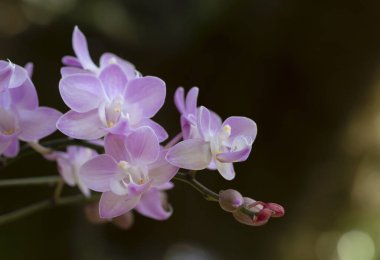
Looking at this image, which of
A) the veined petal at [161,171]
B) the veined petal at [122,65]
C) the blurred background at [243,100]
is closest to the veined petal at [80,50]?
the veined petal at [122,65]

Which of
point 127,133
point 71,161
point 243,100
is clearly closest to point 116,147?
point 127,133

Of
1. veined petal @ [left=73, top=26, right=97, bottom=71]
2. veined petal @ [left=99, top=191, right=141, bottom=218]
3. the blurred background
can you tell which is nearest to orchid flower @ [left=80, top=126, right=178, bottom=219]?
veined petal @ [left=99, top=191, right=141, bottom=218]

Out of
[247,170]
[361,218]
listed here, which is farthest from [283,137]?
[361,218]

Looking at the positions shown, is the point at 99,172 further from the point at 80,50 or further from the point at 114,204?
the point at 80,50

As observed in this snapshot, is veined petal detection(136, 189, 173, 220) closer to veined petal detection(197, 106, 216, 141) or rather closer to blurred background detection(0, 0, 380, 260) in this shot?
veined petal detection(197, 106, 216, 141)

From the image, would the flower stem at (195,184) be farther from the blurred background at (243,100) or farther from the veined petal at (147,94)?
the blurred background at (243,100)

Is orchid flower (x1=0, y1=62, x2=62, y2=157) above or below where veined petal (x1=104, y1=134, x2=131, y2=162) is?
below
